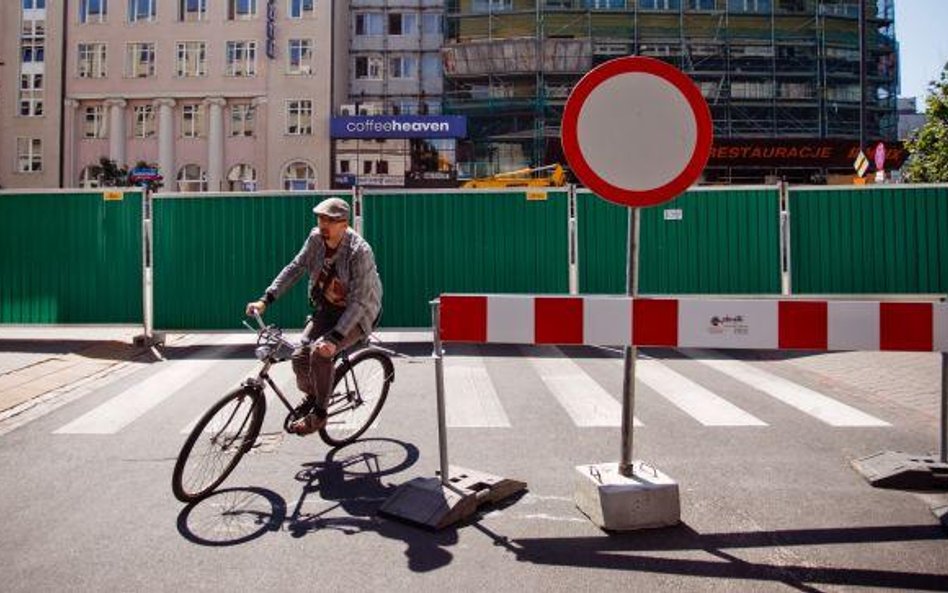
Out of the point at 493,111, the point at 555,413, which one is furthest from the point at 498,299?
the point at 493,111

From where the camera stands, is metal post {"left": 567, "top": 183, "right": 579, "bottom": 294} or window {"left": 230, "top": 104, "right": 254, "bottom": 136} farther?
window {"left": 230, "top": 104, "right": 254, "bottom": 136}

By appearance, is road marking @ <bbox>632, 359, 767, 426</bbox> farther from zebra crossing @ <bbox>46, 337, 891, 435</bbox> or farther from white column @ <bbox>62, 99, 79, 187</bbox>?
white column @ <bbox>62, 99, 79, 187</bbox>

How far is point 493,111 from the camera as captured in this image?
49.8 m

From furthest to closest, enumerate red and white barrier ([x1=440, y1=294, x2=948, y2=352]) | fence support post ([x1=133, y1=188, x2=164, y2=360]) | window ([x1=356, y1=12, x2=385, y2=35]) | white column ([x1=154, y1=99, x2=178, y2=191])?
→ window ([x1=356, y1=12, x2=385, y2=35]) → white column ([x1=154, y1=99, x2=178, y2=191]) → fence support post ([x1=133, y1=188, x2=164, y2=360]) → red and white barrier ([x1=440, y1=294, x2=948, y2=352])

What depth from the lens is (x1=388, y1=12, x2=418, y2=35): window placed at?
54375mm

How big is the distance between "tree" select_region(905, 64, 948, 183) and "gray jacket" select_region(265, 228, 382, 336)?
57.7 feet

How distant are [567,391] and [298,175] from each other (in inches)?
1742

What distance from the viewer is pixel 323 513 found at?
427 cm

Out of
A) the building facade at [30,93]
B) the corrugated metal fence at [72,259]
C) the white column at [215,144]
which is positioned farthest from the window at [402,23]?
the corrugated metal fence at [72,259]

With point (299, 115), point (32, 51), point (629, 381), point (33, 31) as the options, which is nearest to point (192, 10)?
point (299, 115)

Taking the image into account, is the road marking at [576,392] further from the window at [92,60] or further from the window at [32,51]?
the window at [32,51]

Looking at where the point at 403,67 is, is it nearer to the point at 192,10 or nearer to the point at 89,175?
the point at 192,10

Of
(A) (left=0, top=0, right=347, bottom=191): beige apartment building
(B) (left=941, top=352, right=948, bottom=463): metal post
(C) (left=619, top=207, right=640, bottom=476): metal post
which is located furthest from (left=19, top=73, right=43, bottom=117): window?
(B) (left=941, top=352, right=948, bottom=463): metal post

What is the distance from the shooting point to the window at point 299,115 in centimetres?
4916
